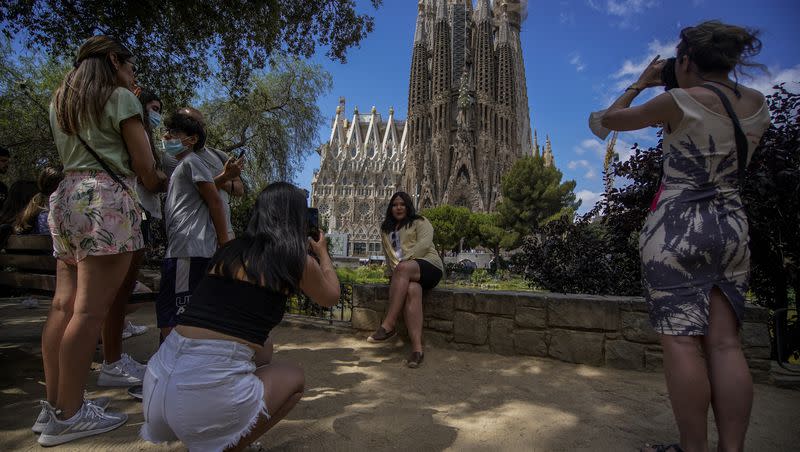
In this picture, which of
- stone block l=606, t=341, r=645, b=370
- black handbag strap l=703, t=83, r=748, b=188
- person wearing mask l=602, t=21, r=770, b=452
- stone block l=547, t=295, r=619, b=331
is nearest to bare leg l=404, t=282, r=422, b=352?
stone block l=547, t=295, r=619, b=331

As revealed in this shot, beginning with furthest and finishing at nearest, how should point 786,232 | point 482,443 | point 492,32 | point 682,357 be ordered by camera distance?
1. point 492,32
2. point 786,232
3. point 482,443
4. point 682,357

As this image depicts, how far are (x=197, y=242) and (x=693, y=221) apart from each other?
271cm

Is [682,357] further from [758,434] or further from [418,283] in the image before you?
[418,283]

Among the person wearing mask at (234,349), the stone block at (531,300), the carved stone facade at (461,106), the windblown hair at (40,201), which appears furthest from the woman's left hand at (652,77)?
the carved stone facade at (461,106)

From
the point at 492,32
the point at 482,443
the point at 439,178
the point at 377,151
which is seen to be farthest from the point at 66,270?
the point at 377,151

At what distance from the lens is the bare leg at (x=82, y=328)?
2.00 metres

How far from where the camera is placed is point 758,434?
2188 millimetres

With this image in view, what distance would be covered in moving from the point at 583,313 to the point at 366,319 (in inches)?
82.9

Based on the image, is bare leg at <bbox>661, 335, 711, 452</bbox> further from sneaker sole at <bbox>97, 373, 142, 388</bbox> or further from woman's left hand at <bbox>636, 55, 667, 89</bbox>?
sneaker sole at <bbox>97, 373, 142, 388</bbox>

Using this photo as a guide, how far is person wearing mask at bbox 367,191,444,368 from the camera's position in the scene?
360cm

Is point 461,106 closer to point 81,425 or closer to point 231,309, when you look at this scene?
point 81,425

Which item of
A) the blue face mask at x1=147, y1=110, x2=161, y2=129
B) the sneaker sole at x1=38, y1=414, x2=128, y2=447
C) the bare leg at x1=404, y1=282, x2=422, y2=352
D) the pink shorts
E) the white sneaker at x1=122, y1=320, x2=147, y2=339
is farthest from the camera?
A: the white sneaker at x1=122, y1=320, x2=147, y2=339

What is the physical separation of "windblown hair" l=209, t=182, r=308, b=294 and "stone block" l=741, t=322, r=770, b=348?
318 cm

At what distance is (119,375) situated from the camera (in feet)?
9.14
